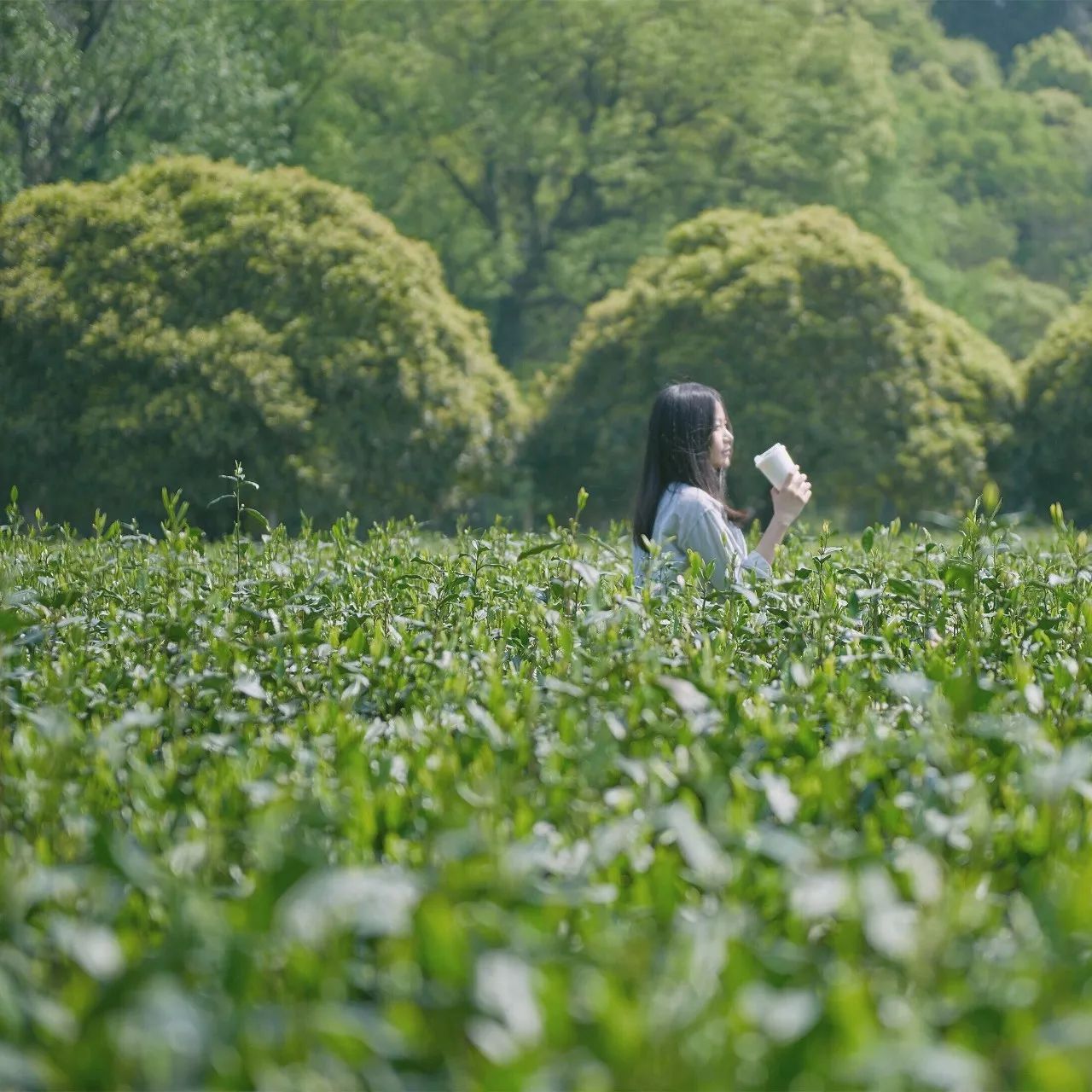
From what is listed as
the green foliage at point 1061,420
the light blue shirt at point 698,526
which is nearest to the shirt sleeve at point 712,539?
the light blue shirt at point 698,526

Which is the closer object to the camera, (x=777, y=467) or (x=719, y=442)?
(x=777, y=467)

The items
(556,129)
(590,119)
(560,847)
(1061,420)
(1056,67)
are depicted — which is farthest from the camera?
(1056,67)

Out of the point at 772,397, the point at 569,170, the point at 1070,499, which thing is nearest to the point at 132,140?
the point at 569,170

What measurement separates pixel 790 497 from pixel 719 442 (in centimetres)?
61

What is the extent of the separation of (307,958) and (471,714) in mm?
1280

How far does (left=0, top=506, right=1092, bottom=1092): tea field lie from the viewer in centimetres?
149

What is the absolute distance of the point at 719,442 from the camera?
247 inches

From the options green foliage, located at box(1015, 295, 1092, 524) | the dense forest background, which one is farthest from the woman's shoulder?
the dense forest background

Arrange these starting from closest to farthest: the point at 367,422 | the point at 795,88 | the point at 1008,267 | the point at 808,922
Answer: the point at 808,922
the point at 367,422
the point at 795,88
the point at 1008,267

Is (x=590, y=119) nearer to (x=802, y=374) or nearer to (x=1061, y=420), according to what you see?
(x=802, y=374)

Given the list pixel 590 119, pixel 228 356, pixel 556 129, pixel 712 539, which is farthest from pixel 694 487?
pixel 590 119

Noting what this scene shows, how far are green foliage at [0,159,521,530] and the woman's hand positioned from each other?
13.1 meters

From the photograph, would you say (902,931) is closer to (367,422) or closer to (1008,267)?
(367,422)

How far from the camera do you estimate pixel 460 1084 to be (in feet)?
4.78
